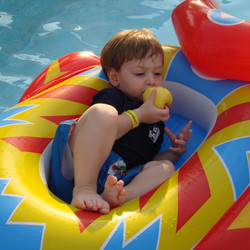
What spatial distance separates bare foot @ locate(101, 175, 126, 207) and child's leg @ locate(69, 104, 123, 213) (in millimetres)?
52

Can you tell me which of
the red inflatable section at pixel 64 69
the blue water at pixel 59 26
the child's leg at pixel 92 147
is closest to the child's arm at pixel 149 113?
the child's leg at pixel 92 147

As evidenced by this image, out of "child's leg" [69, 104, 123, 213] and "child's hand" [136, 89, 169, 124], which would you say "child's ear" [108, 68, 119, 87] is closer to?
"child's hand" [136, 89, 169, 124]

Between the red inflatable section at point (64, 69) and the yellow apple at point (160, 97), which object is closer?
the yellow apple at point (160, 97)

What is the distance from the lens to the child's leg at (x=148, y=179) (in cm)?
167

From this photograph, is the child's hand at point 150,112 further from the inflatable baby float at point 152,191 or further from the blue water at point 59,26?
the blue water at point 59,26

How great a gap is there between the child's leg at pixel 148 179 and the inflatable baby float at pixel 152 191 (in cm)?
11

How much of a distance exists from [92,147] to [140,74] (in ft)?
1.94

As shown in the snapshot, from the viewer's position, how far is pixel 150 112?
1.90 metres

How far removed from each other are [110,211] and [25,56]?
107 inches

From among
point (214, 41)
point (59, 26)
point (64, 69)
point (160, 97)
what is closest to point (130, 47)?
point (160, 97)

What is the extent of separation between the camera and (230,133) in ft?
5.59

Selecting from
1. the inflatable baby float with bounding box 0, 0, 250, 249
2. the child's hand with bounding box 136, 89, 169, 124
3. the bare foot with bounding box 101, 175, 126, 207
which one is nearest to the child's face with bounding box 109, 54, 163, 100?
the child's hand with bounding box 136, 89, 169, 124

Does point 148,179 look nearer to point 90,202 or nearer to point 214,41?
point 90,202

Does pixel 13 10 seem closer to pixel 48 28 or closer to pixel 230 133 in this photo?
pixel 48 28
